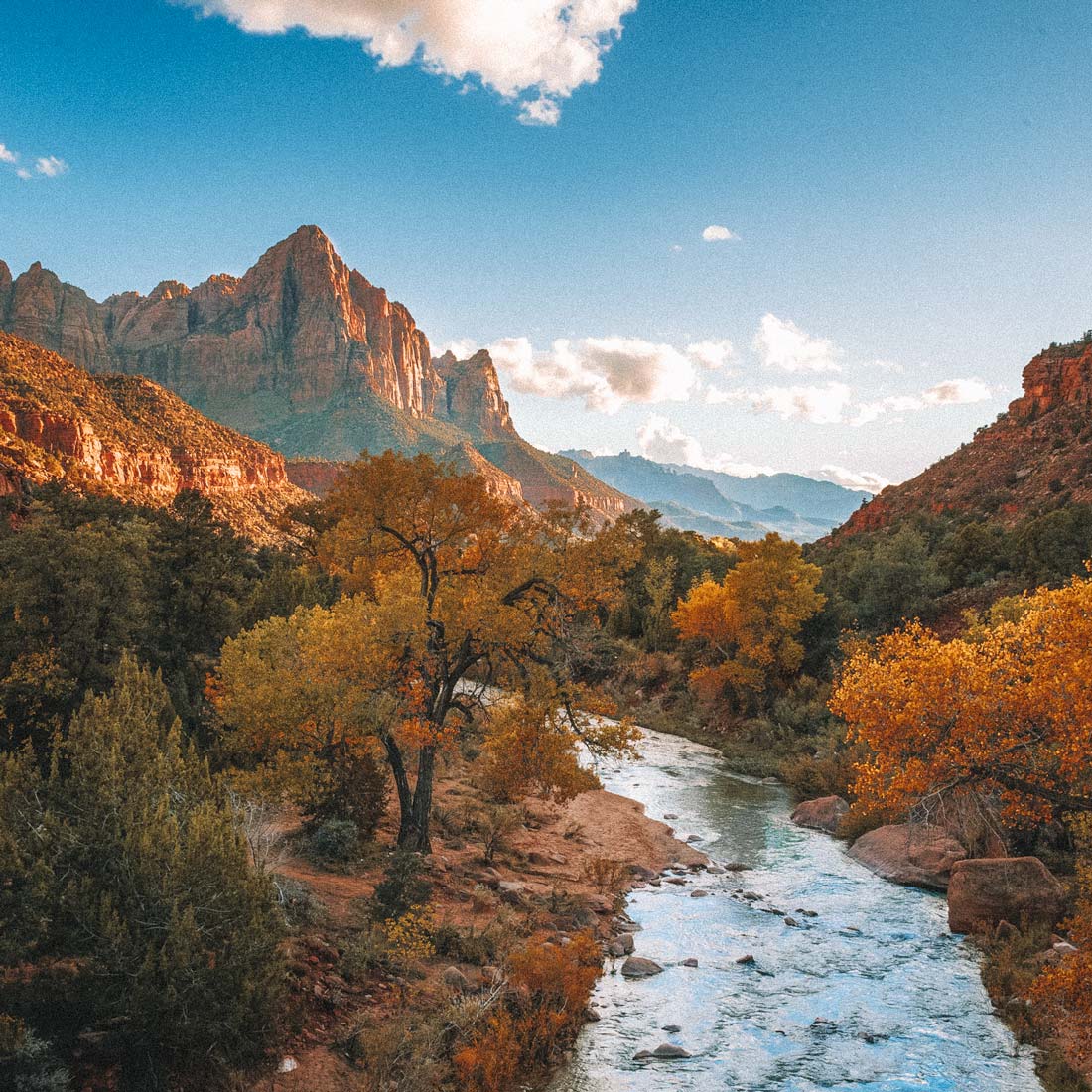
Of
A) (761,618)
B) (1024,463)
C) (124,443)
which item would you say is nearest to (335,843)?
(761,618)

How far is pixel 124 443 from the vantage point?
312 ft

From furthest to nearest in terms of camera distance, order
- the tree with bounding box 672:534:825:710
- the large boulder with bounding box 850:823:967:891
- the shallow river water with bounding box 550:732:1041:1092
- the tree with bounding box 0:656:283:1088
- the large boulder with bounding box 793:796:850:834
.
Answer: the tree with bounding box 672:534:825:710, the large boulder with bounding box 793:796:850:834, the large boulder with bounding box 850:823:967:891, the shallow river water with bounding box 550:732:1041:1092, the tree with bounding box 0:656:283:1088

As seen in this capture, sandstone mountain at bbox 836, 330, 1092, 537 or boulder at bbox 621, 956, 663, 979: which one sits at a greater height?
sandstone mountain at bbox 836, 330, 1092, 537

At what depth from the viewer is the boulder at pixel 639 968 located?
1439cm

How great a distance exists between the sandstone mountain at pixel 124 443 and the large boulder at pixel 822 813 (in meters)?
59.5

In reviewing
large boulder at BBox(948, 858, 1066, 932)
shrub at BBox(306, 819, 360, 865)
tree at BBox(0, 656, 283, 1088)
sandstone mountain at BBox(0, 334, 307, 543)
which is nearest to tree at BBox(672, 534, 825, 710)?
large boulder at BBox(948, 858, 1066, 932)

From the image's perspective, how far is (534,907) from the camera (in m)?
16.6

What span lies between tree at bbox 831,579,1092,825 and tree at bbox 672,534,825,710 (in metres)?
28.3

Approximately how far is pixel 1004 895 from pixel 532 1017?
11.6 m

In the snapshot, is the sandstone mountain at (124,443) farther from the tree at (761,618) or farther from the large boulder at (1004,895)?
the large boulder at (1004,895)

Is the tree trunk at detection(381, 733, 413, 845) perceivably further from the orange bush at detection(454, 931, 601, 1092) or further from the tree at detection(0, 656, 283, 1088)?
the tree at detection(0, 656, 283, 1088)

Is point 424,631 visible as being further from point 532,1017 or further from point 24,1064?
point 24,1064

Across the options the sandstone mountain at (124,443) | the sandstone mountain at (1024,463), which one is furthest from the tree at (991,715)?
the sandstone mountain at (124,443)

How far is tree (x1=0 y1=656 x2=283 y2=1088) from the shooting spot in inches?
317
